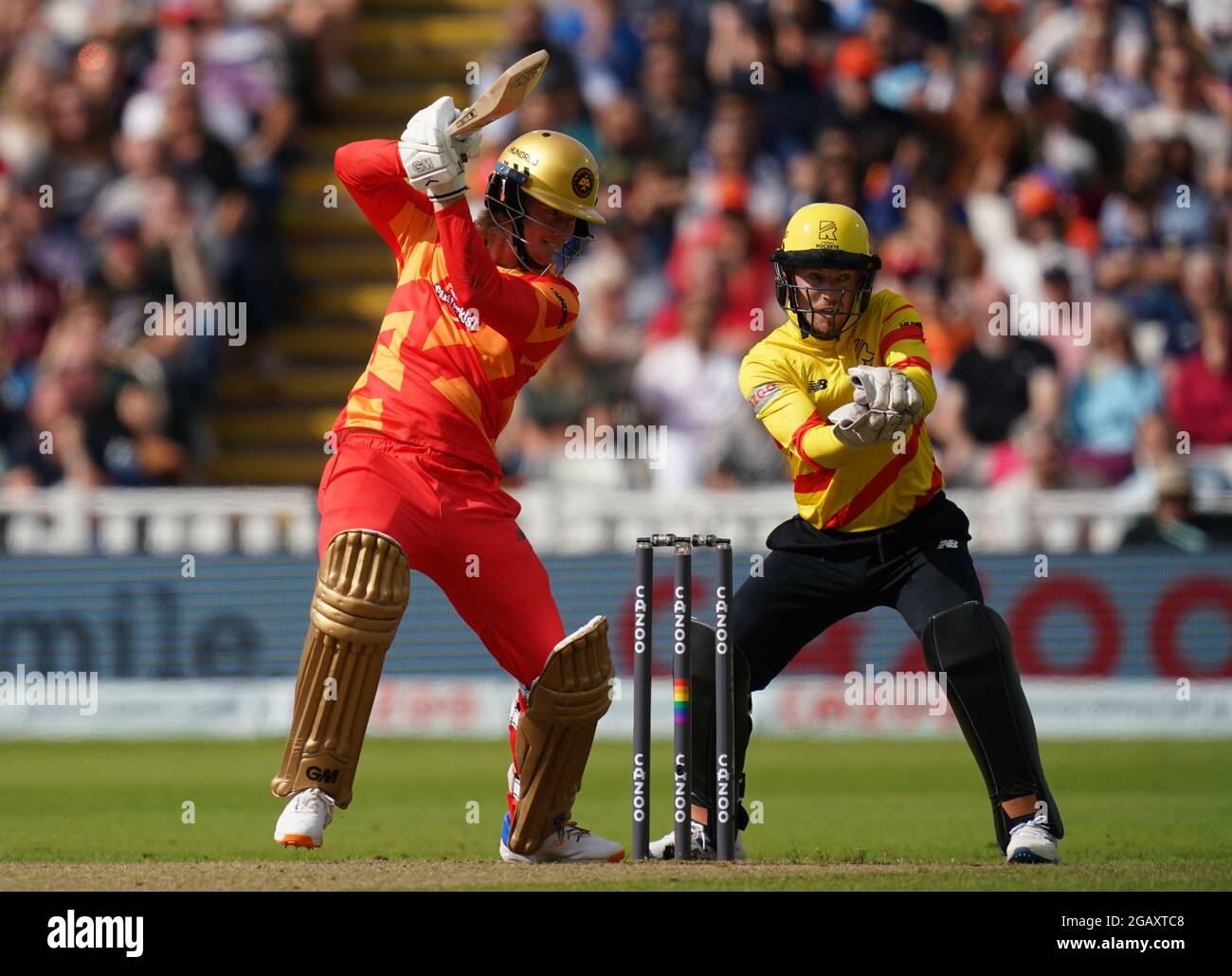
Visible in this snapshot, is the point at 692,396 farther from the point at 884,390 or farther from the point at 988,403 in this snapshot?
the point at 884,390

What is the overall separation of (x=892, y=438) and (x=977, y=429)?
7.25 metres

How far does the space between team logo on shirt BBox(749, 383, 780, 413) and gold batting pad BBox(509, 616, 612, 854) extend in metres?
0.91

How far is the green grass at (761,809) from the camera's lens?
24.2 ft

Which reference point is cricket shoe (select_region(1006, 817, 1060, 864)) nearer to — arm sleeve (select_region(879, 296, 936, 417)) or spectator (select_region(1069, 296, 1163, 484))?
arm sleeve (select_region(879, 296, 936, 417))

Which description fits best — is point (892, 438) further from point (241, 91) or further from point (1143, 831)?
point (241, 91)

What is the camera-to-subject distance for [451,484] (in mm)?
7184

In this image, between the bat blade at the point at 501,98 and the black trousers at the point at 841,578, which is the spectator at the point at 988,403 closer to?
the black trousers at the point at 841,578

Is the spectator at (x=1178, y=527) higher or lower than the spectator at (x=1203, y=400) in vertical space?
lower

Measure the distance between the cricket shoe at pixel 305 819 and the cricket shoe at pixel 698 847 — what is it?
1.18 metres

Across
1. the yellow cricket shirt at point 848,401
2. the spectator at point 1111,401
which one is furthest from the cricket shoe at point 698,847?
the spectator at point 1111,401

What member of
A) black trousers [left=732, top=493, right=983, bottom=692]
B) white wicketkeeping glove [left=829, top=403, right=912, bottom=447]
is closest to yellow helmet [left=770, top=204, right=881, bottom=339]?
white wicketkeeping glove [left=829, top=403, right=912, bottom=447]

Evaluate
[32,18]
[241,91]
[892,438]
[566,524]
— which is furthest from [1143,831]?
[32,18]

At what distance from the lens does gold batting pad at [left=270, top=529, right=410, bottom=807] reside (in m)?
6.92

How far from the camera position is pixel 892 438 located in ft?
23.8
